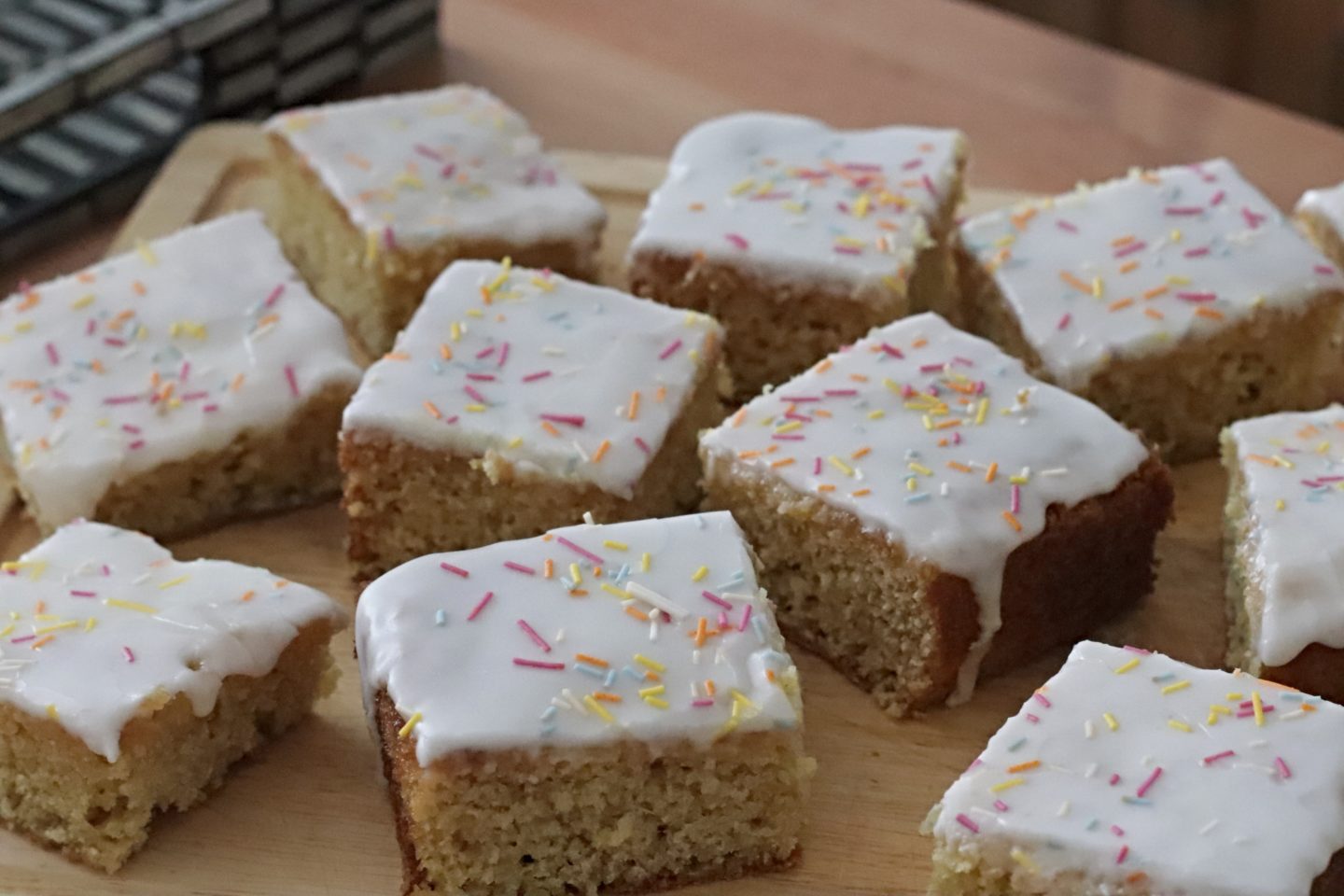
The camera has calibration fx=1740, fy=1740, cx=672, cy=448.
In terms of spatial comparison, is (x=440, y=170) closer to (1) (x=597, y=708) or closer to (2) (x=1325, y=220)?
(1) (x=597, y=708)

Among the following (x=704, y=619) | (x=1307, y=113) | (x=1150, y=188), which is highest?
(x=1150, y=188)

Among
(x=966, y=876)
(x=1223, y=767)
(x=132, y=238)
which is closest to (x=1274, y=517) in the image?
(x=1223, y=767)

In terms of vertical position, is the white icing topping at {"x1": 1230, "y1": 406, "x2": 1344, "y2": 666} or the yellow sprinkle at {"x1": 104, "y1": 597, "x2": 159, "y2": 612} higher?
the white icing topping at {"x1": 1230, "y1": 406, "x2": 1344, "y2": 666}

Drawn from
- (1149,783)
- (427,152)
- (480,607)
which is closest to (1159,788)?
(1149,783)

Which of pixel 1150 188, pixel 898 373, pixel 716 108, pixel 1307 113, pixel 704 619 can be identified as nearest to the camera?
pixel 704 619

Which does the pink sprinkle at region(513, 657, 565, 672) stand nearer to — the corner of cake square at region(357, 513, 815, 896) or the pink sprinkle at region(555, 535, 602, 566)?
the corner of cake square at region(357, 513, 815, 896)

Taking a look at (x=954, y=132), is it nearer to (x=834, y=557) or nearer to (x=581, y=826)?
(x=834, y=557)

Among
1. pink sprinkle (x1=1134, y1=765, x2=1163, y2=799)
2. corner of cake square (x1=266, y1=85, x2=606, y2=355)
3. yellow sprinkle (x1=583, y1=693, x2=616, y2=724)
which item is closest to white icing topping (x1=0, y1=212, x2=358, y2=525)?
corner of cake square (x1=266, y1=85, x2=606, y2=355)

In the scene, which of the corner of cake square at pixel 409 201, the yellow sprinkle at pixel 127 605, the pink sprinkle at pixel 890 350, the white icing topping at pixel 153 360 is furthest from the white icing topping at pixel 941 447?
the yellow sprinkle at pixel 127 605
